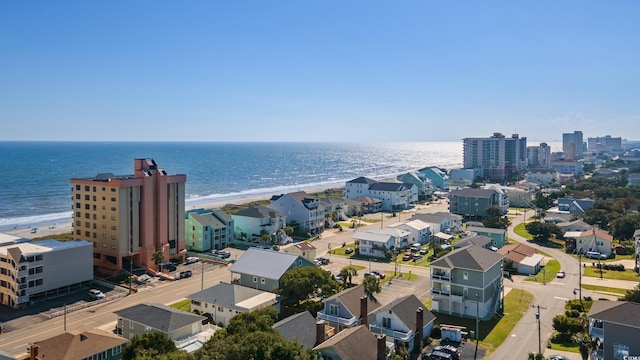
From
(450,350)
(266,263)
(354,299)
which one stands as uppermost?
(266,263)

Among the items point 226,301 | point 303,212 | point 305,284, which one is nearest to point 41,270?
point 226,301

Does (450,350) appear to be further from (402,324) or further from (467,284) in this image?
(467,284)

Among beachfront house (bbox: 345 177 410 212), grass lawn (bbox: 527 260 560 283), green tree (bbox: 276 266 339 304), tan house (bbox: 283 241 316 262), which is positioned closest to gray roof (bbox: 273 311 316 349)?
green tree (bbox: 276 266 339 304)

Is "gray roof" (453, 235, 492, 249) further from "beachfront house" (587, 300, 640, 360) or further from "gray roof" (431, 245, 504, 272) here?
"beachfront house" (587, 300, 640, 360)

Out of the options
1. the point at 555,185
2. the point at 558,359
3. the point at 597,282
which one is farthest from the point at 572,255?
the point at 555,185

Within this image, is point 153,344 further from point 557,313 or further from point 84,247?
point 557,313
